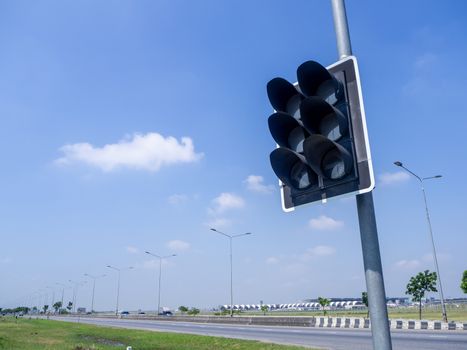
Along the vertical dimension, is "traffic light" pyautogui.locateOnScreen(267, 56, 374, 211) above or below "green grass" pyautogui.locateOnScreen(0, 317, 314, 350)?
above

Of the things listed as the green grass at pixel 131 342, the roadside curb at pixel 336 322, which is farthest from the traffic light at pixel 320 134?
the green grass at pixel 131 342

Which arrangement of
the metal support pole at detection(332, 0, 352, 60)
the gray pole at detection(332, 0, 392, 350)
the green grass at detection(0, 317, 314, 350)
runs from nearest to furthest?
the gray pole at detection(332, 0, 392, 350) < the metal support pole at detection(332, 0, 352, 60) < the green grass at detection(0, 317, 314, 350)

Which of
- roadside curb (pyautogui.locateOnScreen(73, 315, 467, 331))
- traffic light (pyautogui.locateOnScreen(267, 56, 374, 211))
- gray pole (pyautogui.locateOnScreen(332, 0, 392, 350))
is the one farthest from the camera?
roadside curb (pyautogui.locateOnScreen(73, 315, 467, 331))

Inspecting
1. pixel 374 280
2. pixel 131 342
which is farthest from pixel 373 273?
pixel 131 342

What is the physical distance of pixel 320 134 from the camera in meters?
3.39

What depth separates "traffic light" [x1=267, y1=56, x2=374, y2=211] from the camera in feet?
10.2

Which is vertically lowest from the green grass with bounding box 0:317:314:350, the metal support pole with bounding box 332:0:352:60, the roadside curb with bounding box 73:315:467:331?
the green grass with bounding box 0:317:314:350

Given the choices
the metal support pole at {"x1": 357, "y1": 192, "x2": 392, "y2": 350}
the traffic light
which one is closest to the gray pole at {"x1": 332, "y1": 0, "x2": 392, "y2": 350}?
the metal support pole at {"x1": 357, "y1": 192, "x2": 392, "y2": 350}

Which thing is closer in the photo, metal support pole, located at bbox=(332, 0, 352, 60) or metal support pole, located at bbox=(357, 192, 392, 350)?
metal support pole, located at bbox=(357, 192, 392, 350)

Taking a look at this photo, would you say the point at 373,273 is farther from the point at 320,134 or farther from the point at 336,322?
the point at 336,322

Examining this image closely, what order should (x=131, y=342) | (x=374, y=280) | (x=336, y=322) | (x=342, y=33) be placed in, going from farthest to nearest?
(x=336, y=322), (x=131, y=342), (x=342, y=33), (x=374, y=280)

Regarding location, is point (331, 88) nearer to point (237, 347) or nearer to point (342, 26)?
point (342, 26)

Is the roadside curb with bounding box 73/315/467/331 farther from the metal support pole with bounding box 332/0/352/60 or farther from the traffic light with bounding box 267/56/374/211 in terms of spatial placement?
the metal support pole with bounding box 332/0/352/60

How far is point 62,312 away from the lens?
176 meters
